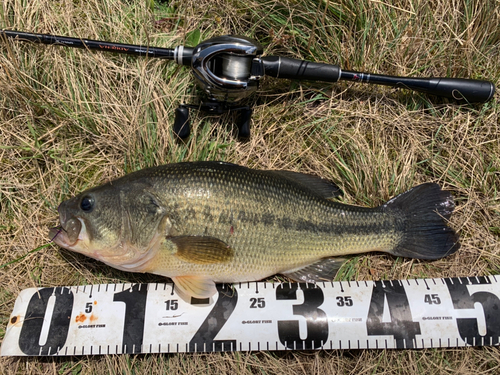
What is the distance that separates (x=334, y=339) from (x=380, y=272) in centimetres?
75

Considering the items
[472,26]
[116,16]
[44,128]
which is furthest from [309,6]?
[44,128]

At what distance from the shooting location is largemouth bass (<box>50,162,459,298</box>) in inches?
86.0

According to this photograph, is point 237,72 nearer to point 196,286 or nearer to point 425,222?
point 196,286

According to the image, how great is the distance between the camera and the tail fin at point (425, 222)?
259 centimetres

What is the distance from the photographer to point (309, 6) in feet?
9.66

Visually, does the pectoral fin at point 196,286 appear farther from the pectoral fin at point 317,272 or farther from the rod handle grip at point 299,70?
the rod handle grip at point 299,70

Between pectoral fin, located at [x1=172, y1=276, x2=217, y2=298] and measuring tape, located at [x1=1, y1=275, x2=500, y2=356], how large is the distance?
141 millimetres

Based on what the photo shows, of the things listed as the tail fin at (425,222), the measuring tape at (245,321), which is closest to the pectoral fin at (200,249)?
the measuring tape at (245,321)

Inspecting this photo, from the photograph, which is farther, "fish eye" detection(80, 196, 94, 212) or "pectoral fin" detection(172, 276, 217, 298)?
"pectoral fin" detection(172, 276, 217, 298)

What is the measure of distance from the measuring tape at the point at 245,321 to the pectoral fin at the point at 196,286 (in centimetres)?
14

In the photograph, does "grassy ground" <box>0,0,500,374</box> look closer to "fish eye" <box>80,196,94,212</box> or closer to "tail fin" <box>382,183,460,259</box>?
"tail fin" <box>382,183,460,259</box>

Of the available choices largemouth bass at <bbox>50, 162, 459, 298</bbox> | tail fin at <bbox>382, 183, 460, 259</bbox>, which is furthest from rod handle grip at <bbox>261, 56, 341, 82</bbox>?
tail fin at <bbox>382, 183, 460, 259</bbox>

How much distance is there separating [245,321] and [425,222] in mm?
1676

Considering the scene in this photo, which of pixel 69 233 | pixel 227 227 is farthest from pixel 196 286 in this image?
pixel 69 233
